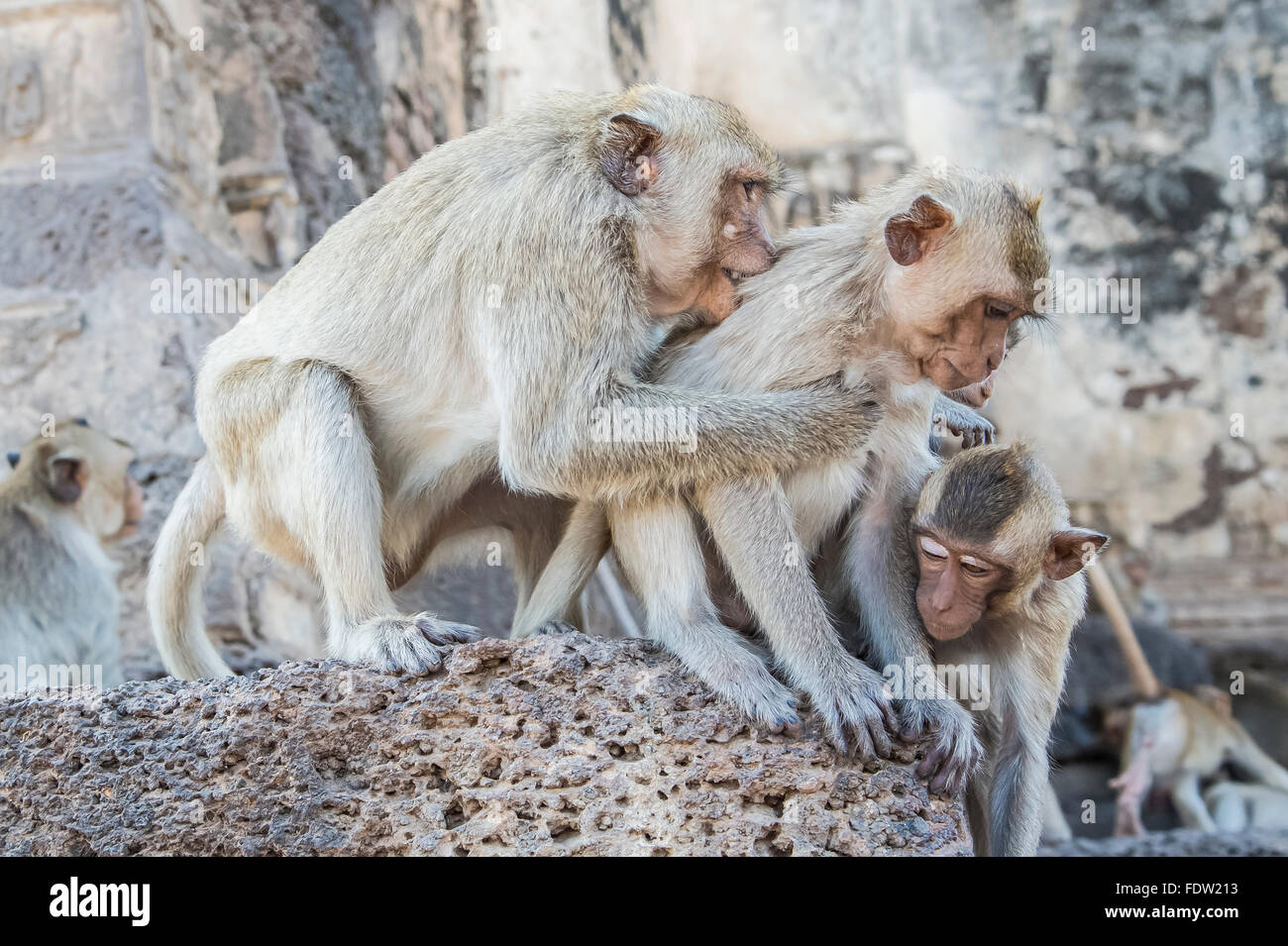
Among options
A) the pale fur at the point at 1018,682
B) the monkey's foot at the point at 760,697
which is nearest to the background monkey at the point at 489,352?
the monkey's foot at the point at 760,697

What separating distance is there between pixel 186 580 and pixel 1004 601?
249 centimetres

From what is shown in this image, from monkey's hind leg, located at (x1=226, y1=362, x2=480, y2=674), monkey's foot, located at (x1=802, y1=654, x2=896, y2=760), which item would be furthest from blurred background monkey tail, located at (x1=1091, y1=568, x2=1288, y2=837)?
monkey's hind leg, located at (x1=226, y1=362, x2=480, y2=674)

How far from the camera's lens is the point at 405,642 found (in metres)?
3.62

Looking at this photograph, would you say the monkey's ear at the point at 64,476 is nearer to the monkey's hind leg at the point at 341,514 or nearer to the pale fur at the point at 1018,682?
the monkey's hind leg at the point at 341,514

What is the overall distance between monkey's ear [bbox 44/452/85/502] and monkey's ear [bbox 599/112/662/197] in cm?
368

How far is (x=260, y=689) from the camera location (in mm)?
3576

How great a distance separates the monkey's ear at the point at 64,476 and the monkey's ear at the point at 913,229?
4.34 meters

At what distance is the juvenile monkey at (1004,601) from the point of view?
12.0 feet

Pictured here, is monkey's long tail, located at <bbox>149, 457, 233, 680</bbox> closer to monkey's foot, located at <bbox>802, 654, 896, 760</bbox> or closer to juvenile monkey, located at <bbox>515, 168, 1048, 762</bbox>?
juvenile monkey, located at <bbox>515, 168, 1048, 762</bbox>

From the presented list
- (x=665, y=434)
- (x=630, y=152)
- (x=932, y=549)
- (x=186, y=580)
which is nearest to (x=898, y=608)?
(x=932, y=549)

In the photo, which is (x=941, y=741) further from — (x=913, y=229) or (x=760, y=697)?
(x=913, y=229)

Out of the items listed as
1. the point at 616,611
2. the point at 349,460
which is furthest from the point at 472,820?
the point at 616,611

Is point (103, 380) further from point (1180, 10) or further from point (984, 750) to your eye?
point (1180, 10)

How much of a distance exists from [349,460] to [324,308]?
54 centimetres
